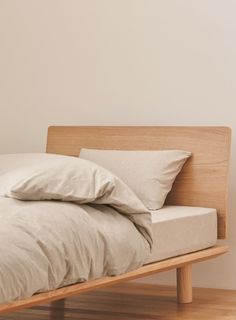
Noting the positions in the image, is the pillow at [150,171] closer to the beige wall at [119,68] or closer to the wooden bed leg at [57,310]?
the beige wall at [119,68]

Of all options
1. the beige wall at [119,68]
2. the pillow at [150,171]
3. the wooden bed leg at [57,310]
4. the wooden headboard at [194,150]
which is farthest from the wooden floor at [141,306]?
the pillow at [150,171]

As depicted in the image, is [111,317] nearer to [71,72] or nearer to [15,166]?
[15,166]

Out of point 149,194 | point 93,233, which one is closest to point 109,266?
point 93,233

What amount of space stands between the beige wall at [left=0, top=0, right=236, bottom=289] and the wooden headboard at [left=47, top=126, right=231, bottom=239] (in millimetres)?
257

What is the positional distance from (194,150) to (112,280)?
1.04 m

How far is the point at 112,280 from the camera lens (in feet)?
11.0

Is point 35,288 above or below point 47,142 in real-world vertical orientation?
below

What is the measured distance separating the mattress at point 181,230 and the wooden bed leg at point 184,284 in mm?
145

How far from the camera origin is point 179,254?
382 cm

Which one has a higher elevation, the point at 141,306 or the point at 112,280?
the point at 112,280

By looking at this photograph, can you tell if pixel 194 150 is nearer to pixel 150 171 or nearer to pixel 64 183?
pixel 150 171

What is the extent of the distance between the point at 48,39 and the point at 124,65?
1.57 ft

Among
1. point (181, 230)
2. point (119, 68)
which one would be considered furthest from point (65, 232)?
point (119, 68)

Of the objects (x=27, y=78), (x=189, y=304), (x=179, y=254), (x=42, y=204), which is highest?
(x=27, y=78)
